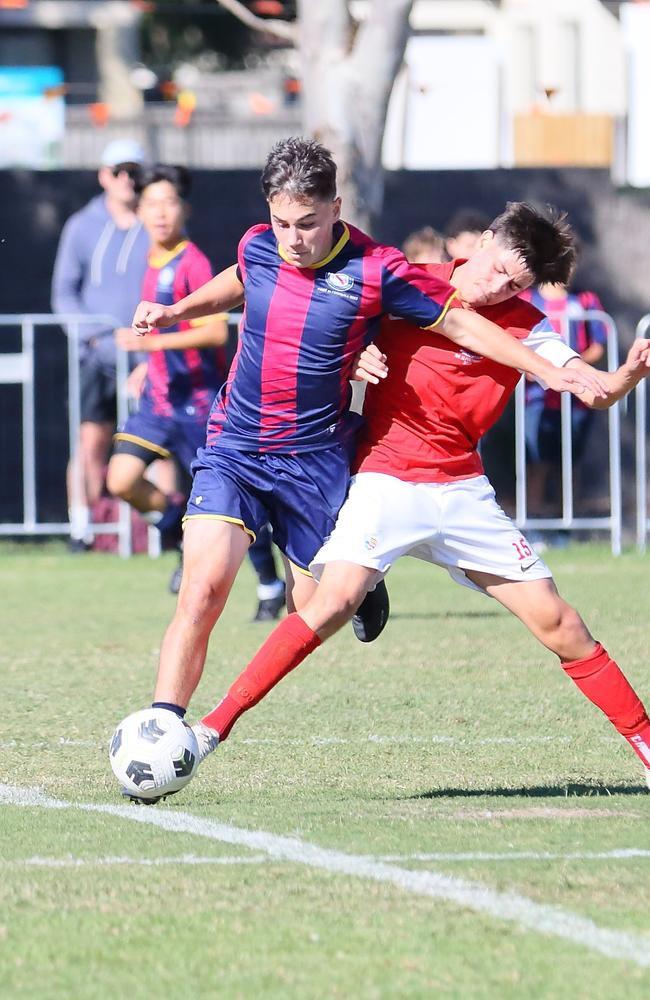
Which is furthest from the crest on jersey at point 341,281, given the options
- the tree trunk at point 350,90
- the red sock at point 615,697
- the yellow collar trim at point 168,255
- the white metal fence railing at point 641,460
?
the tree trunk at point 350,90

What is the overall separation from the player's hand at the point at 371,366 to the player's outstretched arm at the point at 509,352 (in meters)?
0.22

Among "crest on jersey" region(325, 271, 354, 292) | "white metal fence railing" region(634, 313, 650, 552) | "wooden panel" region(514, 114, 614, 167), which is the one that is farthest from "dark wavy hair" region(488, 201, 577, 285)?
"wooden panel" region(514, 114, 614, 167)

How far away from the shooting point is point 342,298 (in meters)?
6.25

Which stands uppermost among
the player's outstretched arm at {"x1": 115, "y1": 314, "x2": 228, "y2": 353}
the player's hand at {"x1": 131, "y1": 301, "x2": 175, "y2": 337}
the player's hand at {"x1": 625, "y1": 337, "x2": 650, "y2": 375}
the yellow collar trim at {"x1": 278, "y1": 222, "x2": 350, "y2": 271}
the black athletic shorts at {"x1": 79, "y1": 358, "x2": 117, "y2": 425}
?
the yellow collar trim at {"x1": 278, "y1": 222, "x2": 350, "y2": 271}

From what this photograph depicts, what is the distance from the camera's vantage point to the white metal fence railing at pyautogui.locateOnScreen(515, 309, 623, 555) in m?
14.6

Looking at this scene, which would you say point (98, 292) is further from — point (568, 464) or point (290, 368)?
point (290, 368)

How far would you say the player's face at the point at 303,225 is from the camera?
5.99 metres

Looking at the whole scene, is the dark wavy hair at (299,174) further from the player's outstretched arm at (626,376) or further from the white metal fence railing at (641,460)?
the white metal fence railing at (641,460)

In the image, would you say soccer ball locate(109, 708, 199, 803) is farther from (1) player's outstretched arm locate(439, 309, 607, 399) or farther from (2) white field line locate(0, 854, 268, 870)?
(1) player's outstretched arm locate(439, 309, 607, 399)

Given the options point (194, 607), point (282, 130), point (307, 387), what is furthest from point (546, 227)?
point (282, 130)

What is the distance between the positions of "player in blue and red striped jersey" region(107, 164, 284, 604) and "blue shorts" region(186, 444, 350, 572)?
3956 millimetres

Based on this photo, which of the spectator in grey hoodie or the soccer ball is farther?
the spectator in grey hoodie

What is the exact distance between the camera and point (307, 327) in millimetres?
6340

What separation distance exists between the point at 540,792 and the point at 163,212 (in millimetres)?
5237
